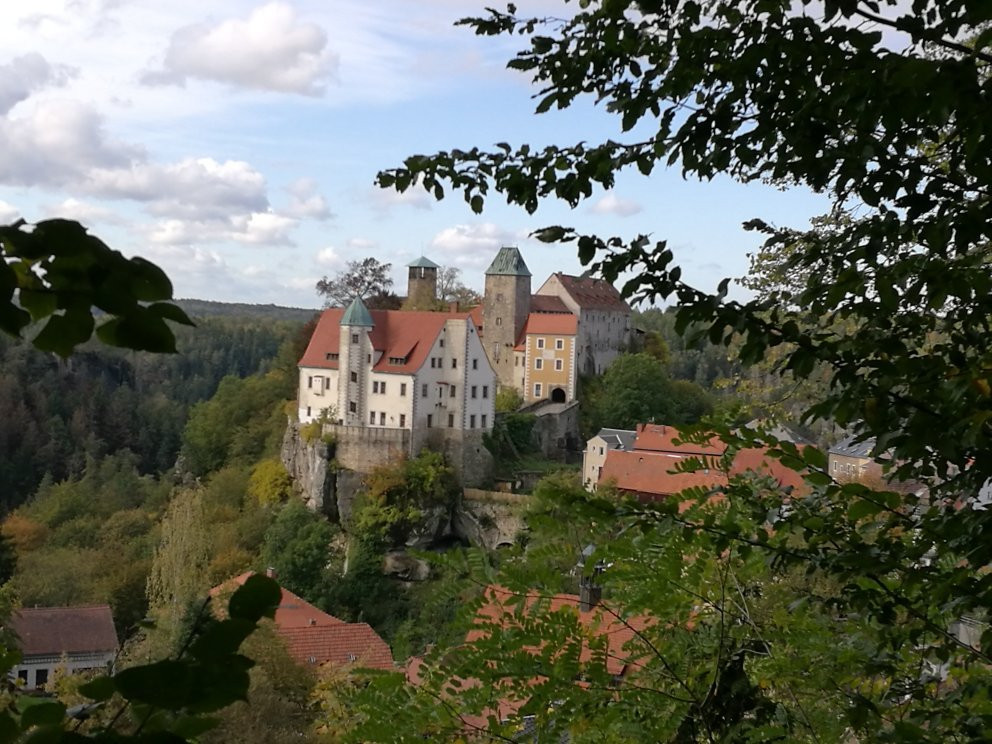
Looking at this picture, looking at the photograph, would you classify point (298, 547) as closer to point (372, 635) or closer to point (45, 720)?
point (372, 635)

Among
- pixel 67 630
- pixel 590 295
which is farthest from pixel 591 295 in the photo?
pixel 67 630

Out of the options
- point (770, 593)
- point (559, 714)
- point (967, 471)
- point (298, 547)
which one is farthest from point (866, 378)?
point (298, 547)

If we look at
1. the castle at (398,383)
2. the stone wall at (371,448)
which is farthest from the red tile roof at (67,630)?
the castle at (398,383)

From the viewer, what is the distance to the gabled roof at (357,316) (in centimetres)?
3503

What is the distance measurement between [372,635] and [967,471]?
2059 cm

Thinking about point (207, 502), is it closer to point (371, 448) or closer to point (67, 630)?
point (371, 448)

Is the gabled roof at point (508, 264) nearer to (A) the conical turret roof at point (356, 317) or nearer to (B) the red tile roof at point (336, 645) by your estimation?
(A) the conical turret roof at point (356, 317)

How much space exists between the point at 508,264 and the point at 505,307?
5.82 ft

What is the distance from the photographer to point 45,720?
1.21 metres

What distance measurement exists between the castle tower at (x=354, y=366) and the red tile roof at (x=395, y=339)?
33 centimetres

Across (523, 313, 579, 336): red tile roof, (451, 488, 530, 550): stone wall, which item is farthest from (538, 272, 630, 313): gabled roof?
(451, 488, 530, 550): stone wall

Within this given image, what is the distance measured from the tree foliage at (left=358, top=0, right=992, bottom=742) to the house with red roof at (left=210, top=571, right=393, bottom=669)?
16627 mm

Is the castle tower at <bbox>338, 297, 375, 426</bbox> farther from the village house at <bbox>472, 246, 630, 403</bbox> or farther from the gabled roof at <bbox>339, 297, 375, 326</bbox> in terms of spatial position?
the village house at <bbox>472, 246, 630, 403</bbox>

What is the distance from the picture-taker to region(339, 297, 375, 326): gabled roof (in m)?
35.0
